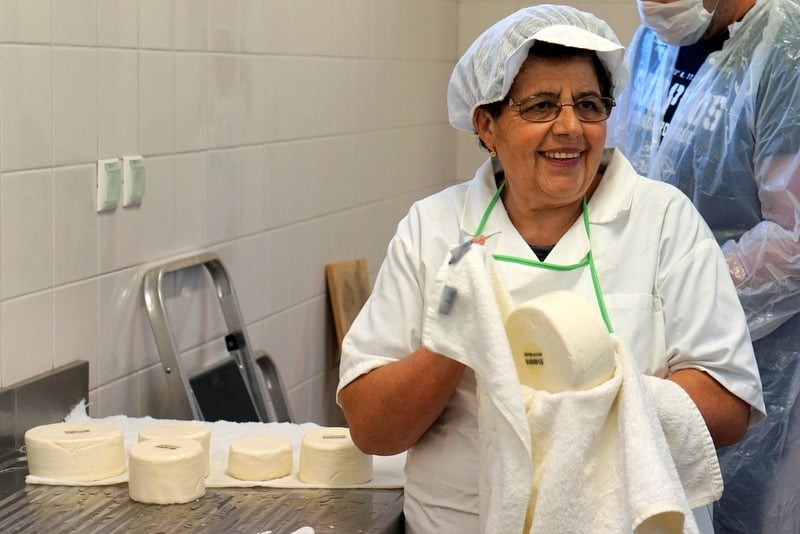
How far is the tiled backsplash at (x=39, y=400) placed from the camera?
2.14m

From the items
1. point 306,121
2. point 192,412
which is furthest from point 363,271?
point 192,412

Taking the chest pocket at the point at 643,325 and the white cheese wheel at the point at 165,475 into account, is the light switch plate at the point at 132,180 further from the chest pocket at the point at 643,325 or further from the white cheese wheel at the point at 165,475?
the chest pocket at the point at 643,325

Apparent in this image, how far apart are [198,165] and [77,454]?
1015 millimetres

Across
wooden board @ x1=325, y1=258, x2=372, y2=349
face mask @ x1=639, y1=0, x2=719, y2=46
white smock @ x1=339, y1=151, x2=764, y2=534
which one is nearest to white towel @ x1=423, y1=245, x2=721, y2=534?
white smock @ x1=339, y1=151, x2=764, y2=534

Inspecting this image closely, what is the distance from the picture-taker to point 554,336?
56.4 inches

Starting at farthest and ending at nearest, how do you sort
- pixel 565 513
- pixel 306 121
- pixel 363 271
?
1. pixel 363 271
2. pixel 306 121
3. pixel 565 513

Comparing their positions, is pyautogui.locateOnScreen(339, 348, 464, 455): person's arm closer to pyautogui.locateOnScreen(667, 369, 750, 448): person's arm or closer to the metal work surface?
the metal work surface

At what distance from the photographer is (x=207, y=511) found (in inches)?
73.2

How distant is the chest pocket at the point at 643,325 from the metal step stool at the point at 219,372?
118 centimetres

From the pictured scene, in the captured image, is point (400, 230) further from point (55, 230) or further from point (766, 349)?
point (766, 349)

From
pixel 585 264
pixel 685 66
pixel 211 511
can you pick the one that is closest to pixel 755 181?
pixel 685 66

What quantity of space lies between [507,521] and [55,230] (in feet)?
4.00

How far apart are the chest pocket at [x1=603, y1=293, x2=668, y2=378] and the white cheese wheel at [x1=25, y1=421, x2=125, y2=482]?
0.86 m

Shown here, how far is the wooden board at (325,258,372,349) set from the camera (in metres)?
3.56
